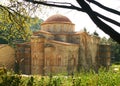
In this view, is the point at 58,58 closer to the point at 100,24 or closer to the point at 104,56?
the point at 104,56

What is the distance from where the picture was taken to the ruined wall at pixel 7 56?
1169 inches

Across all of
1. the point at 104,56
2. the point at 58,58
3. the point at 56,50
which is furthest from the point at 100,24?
the point at 104,56

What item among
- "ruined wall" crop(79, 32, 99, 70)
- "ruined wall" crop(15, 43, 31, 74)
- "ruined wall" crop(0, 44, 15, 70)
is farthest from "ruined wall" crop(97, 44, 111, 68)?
"ruined wall" crop(0, 44, 15, 70)

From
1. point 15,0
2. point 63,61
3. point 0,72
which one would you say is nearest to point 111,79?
point 0,72

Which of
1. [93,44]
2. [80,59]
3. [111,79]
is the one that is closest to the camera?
[111,79]

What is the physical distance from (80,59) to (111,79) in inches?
972

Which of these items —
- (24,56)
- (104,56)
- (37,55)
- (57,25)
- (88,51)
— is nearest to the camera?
(37,55)

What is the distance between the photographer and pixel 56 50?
28.6m

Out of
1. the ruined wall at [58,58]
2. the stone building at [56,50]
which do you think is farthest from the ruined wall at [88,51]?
the ruined wall at [58,58]

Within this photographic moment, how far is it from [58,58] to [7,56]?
6.02 meters

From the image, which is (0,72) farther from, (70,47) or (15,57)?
(15,57)

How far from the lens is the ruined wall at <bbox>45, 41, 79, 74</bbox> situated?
27906 millimetres

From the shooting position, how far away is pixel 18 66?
30078mm

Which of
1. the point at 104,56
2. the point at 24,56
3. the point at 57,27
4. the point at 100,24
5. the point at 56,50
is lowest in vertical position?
the point at 104,56
